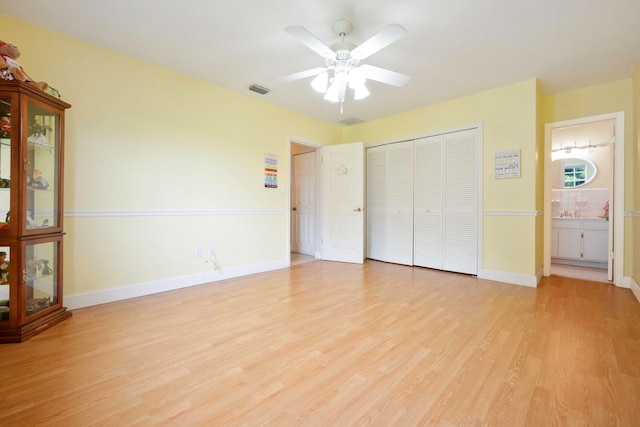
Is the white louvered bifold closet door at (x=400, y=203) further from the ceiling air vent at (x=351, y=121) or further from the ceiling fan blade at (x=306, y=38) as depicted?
the ceiling fan blade at (x=306, y=38)

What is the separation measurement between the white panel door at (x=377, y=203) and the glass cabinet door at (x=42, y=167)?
13.2 feet

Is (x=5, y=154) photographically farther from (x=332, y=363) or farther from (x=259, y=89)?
(x=332, y=363)

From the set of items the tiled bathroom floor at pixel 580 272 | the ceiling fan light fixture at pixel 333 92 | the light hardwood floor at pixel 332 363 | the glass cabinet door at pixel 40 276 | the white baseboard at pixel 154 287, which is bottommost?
the light hardwood floor at pixel 332 363

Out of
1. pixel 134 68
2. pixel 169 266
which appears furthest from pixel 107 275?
pixel 134 68

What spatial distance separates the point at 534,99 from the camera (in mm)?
3143

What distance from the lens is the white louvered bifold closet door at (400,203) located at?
428 centimetres

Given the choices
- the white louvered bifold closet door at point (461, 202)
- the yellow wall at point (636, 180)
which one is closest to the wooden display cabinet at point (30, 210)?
the white louvered bifold closet door at point (461, 202)

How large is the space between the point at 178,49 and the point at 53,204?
1.77m

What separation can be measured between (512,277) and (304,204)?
11.6 feet

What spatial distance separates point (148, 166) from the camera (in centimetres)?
289

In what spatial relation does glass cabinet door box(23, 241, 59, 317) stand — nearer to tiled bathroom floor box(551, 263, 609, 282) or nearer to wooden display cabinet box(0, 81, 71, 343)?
wooden display cabinet box(0, 81, 71, 343)

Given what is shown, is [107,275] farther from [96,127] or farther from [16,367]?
[96,127]

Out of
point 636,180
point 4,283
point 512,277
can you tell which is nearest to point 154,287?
point 4,283

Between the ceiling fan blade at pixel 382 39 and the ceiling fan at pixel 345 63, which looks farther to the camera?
the ceiling fan at pixel 345 63
